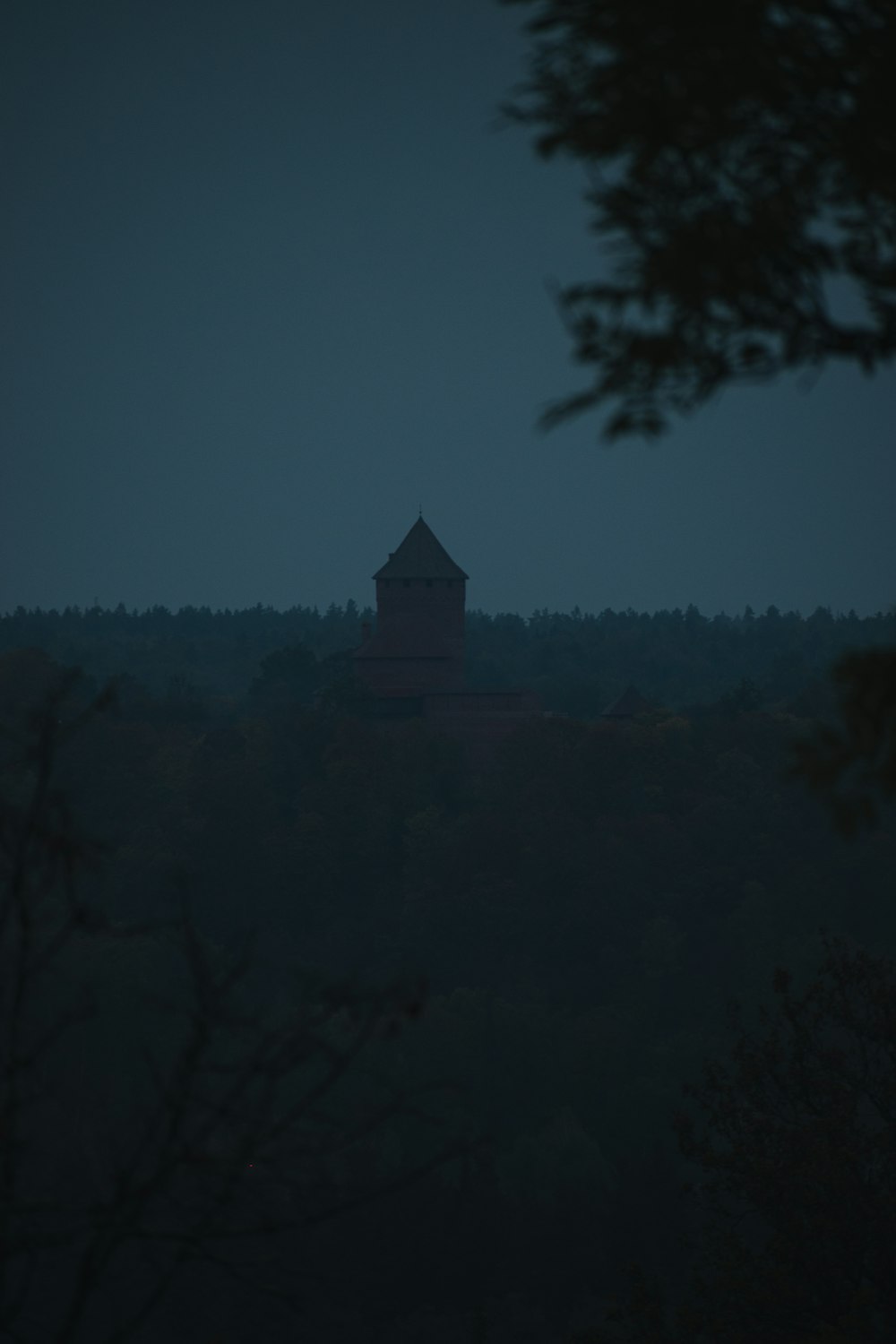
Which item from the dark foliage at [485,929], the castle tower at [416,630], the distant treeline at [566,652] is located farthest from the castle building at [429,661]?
the distant treeline at [566,652]

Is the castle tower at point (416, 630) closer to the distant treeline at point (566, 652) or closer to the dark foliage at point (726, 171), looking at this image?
the distant treeline at point (566, 652)

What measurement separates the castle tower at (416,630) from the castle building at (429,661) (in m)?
0.03

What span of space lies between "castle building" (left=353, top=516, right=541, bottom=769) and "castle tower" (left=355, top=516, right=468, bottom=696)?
0.10ft

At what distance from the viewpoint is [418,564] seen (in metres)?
52.4

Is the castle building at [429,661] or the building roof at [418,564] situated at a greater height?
the building roof at [418,564]

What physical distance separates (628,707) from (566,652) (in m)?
44.7

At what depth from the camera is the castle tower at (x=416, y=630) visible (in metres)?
51.4

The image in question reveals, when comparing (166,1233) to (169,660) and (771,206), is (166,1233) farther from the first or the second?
(169,660)

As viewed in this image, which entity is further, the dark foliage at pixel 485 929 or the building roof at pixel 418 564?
the building roof at pixel 418 564

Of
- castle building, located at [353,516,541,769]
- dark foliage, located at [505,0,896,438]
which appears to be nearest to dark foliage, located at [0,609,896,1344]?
castle building, located at [353,516,541,769]

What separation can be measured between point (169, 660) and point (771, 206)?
102967 mm

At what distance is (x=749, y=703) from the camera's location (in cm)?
5581

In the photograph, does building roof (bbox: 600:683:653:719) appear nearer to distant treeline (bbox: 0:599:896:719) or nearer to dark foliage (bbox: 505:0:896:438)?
distant treeline (bbox: 0:599:896:719)

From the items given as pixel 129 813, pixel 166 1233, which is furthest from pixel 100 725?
pixel 166 1233
